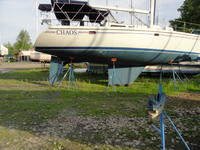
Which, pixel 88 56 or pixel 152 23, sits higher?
pixel 152 23

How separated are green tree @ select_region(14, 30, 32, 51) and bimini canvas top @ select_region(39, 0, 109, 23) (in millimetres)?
58368

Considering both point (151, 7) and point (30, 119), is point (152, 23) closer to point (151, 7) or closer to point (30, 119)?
point (151, 7)

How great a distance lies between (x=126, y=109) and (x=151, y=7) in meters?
4.80

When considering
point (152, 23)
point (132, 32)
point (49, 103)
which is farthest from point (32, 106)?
point (152, 23)

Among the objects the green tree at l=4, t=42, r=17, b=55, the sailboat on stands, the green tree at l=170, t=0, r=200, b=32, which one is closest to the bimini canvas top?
the sailboat on stands

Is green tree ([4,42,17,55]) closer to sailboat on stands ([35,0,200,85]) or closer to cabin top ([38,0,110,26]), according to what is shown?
cabin top ([38,0,110,26])

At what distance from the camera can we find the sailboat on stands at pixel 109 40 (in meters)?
6.22

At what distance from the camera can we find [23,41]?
200 ft

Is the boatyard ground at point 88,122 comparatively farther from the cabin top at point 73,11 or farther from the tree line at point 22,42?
the tree line at point 22,42

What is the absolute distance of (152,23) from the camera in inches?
272

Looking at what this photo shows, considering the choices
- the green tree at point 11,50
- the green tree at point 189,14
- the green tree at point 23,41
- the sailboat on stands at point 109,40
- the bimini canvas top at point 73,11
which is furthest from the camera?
the green tree at point 23,41

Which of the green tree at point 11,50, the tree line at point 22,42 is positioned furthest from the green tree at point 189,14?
the tree line at point 22,42

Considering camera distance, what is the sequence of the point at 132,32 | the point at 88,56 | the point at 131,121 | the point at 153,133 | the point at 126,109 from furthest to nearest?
the point at 88,56
the point at 132,32
the point at 126,109
the point at 131,121
the point at 153,133

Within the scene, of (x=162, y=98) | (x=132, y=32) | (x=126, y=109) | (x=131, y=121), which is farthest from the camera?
(x=132, y=32)
